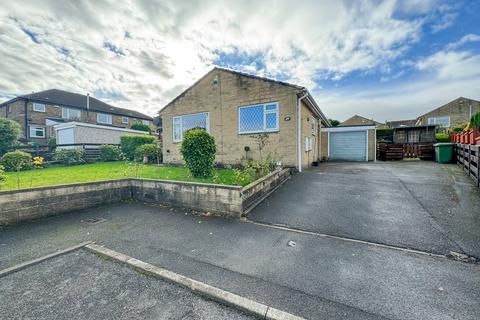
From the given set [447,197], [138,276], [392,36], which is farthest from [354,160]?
[138,276]

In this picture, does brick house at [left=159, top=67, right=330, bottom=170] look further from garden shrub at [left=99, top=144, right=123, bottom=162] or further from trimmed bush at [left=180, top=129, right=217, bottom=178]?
garden shrub at [left=99, top=144, right=123, bottom=162]

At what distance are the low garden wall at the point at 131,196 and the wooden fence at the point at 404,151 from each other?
1421 cm

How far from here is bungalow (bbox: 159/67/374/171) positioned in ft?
31.7

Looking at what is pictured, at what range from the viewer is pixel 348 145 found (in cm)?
1594

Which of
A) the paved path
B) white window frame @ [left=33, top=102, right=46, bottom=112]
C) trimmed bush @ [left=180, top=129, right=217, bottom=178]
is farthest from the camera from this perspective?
white window frame @ [left=33, top=102, right=46, bottom=112]

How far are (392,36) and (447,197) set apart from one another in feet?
24.7

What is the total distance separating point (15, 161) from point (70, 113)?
23934mm

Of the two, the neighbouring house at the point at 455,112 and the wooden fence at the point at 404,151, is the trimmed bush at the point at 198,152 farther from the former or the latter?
the neighbouring house at the point at 455,112

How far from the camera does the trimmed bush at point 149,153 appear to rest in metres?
14.0

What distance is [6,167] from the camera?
31.3 feet

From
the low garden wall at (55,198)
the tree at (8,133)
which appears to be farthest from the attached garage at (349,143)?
the tree at (8,133)

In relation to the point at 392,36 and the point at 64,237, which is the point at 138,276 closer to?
the point at 64,237

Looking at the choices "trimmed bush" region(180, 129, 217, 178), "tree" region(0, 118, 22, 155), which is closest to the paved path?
"trimmed bush" region(180, 129, 217, 178)

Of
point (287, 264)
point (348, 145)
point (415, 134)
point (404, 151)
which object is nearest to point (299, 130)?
point (287, 264)
